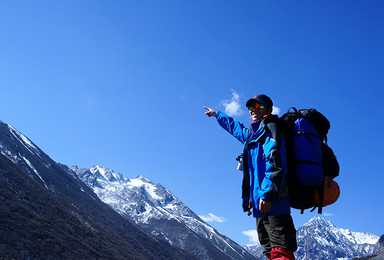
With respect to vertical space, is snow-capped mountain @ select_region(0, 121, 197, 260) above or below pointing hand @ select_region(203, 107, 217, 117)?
below

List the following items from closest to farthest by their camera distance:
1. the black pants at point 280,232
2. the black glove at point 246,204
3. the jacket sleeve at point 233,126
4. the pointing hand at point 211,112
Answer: the black pants at point 280,232
the black glove at point 246,204
the jacket sleeve at point 233,126
the pointing hand at point 211,112

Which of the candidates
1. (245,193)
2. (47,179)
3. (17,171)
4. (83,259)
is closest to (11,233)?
(83,259)

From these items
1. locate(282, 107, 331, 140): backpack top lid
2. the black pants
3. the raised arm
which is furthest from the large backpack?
the raised arm

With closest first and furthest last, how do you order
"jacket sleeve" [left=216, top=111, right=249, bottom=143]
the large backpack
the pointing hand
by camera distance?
the large backpack → "jacket sleeve" [left=216, top=111, right=249, bottom=143] → the pointing hand

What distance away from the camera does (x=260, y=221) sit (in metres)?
4.32

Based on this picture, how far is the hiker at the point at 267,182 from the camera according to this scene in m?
3.84

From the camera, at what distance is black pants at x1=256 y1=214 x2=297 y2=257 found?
3783 mm

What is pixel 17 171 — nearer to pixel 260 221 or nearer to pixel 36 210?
pixel 36 210

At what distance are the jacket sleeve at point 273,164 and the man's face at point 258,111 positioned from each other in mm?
714

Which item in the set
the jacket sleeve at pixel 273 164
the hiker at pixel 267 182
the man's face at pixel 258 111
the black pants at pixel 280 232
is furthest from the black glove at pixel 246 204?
the man's face at pixel 258 111

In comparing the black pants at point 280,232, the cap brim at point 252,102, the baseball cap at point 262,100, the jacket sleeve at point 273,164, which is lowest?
the black pants at point 280,232

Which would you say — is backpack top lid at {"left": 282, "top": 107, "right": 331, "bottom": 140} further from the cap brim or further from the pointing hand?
the pointing hand

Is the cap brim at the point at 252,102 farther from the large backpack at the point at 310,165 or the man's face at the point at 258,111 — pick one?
the large backpack at the point at 310,165

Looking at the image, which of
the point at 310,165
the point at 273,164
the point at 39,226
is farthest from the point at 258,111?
the point at 39,226
